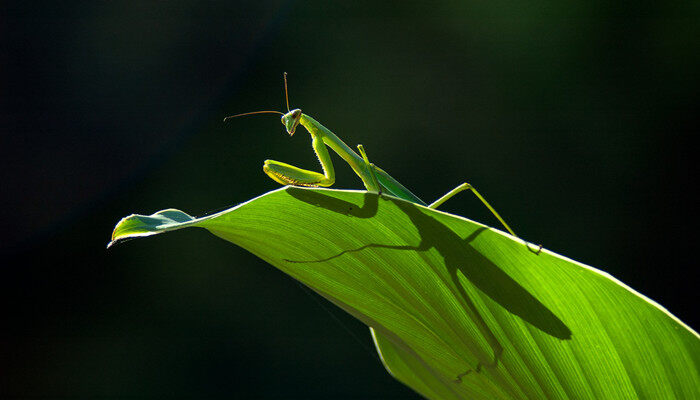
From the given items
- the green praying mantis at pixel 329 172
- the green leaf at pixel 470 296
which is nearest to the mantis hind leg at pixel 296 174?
the green praying mantis at pixel 329 172

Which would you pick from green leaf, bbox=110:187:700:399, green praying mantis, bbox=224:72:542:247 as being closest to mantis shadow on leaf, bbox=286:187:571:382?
green leaf, bbox=110:187:700:399

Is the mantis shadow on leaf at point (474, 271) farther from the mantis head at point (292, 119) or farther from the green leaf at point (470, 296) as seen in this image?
the mantis head at point (292, 119)

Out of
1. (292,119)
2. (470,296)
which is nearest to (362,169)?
(292,119)

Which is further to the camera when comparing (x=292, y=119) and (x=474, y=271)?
(x=292, y=119)

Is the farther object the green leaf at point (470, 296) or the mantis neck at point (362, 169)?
the mantis neck at point (362, 169)

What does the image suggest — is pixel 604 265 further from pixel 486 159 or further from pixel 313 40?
pixel 313 40

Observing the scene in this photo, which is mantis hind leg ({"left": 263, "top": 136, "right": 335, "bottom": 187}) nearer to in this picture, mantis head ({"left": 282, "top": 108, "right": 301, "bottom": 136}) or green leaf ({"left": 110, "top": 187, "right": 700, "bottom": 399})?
mantis head ({"left": 282, "top": 108, "right": 301, "bottom": 136})

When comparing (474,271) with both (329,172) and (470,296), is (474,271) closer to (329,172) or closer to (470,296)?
(470,296)

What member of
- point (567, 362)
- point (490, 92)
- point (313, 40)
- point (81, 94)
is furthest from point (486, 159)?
point (567, 362)
